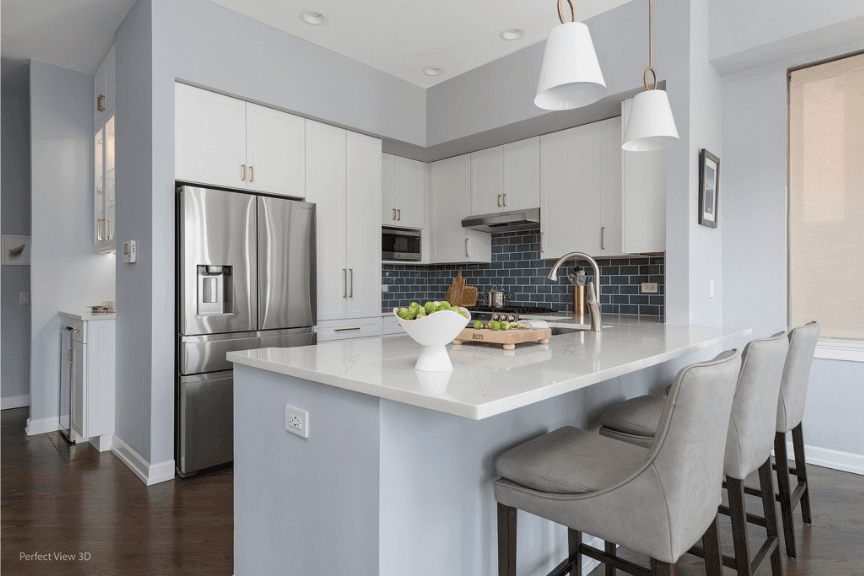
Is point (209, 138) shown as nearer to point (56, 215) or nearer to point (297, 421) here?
point (56, 215)

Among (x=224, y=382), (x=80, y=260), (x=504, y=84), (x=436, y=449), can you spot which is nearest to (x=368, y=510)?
(x=436, y=449)

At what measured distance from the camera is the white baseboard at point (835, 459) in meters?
2.98

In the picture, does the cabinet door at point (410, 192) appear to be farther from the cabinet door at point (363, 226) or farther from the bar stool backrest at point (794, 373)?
the bar stool backrest at point (794, 373)

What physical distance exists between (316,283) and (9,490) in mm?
2077

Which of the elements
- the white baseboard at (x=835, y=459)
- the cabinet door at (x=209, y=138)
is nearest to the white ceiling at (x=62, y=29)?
the cabinet door at (x=209, y=138)

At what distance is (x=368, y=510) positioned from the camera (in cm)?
129

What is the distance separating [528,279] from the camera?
4.50 metres

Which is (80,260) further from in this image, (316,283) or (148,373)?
(316,283)

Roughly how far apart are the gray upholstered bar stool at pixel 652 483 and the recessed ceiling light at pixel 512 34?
288cm

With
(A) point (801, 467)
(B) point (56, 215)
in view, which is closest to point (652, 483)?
(A) point (801, 467)

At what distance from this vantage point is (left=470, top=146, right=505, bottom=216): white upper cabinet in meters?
4.27

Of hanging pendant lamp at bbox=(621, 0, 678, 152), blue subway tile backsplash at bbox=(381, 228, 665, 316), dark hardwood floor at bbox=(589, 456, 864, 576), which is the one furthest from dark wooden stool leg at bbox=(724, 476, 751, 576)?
blue subway tile backsplash at bbox=(381, 228, 665, 316)

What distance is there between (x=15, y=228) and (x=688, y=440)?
572 cm

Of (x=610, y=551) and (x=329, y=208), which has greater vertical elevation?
(x=329, y=208)
